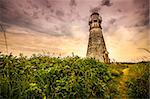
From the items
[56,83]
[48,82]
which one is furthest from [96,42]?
[48,82]

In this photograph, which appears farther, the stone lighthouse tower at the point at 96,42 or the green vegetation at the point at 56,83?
the stone lighthouse tower at the point at 96,42

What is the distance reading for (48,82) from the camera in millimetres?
4809

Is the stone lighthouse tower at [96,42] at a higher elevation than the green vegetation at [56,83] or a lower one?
higher

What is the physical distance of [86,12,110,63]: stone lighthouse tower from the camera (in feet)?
72.4

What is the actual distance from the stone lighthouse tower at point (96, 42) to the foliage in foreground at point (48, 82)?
15518 mm

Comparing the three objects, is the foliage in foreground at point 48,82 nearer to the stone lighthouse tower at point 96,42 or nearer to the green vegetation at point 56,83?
the green vegetation at point 56,83

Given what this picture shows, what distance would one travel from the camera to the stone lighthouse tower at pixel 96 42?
2208 cm

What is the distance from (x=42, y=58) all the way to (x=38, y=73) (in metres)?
2.00

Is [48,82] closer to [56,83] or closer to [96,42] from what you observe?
[56,83]

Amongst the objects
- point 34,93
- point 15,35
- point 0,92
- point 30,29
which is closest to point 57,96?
point 34,93

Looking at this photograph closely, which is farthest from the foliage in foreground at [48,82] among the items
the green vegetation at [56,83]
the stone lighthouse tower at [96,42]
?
the stone lighthouse tower at [96,42]

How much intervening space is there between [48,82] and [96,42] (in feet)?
60.8

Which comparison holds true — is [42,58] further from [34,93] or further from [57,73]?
[34,93]

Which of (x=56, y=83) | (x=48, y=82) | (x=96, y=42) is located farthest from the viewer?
(x=96, y=42)
